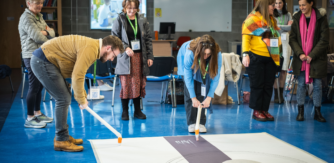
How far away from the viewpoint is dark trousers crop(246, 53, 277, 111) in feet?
11.8

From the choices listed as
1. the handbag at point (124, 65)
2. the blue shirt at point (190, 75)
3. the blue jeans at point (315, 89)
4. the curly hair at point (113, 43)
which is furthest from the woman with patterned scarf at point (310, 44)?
the curly hair at point (113, 43)

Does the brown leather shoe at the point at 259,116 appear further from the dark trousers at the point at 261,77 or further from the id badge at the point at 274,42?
the id badge at the point at 274,42

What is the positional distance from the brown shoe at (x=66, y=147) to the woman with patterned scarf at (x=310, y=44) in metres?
2.51

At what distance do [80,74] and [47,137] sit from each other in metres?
1.08

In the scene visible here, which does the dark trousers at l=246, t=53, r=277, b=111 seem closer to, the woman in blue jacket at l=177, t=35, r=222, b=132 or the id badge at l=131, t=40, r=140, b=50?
the woman in blue jacket at l=177, t=35, r=222, b=132

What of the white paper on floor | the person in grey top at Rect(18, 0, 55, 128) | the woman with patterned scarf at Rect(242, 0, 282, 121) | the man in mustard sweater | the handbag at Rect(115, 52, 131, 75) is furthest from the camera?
the handbag at Rect(115, 52, 131, 75)

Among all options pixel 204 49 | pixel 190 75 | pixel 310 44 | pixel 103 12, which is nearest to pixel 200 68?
pixel 190 75

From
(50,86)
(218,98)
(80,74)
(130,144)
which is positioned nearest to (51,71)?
(50,86)

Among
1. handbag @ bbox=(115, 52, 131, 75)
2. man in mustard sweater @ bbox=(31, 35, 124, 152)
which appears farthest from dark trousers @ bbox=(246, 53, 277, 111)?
man in mustard sweater @ bbox=(31, 35, 124, 152)

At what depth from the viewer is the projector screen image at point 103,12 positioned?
9.63 metres

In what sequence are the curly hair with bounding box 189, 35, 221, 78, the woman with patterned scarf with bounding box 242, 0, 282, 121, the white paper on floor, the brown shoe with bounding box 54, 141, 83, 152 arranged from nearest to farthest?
1. the white paper on floor
2. the brown shoe with bounding box 54, 141, 83, 152
3. the curly hair with bounding box 189, 35, 221, 78
4. the woman with patterned scarf with bounding box 242, 0, 282, 121

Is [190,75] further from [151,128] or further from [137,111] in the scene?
[137,111]

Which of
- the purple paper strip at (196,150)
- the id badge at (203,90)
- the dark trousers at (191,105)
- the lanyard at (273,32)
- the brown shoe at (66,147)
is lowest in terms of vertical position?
the purple paper strip at (196,150)

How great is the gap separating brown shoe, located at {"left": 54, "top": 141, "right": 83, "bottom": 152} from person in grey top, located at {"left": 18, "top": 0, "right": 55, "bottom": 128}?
0.83 metres
